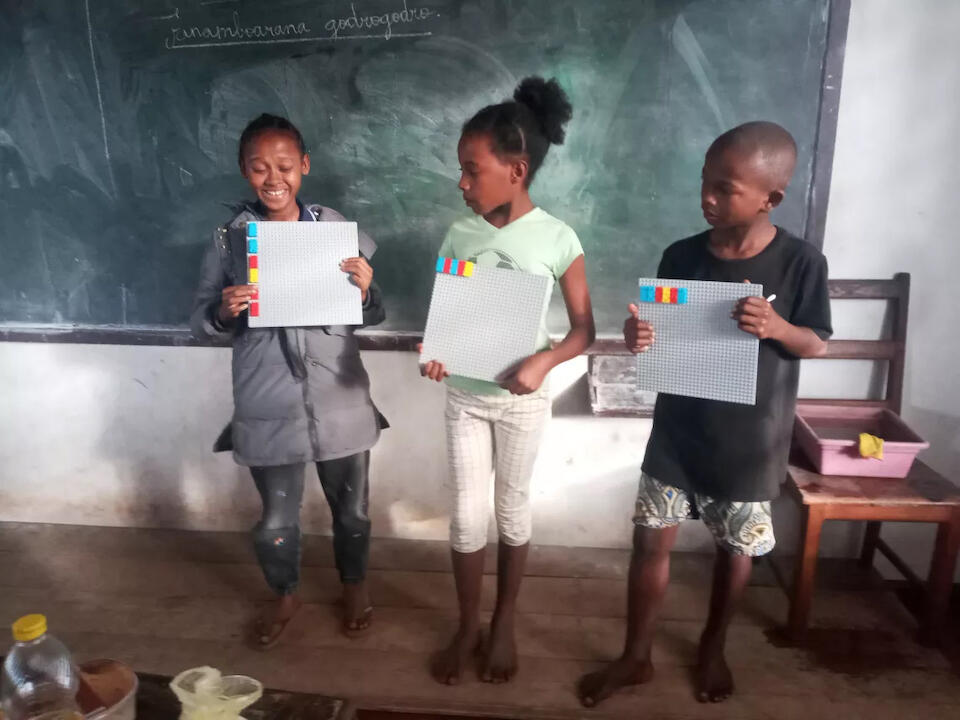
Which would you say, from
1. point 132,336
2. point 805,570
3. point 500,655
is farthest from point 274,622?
point 805,570

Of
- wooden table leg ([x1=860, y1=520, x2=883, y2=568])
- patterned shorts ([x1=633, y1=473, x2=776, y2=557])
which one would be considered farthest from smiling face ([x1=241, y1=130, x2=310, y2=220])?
wooden table leg ([x1=860, y1=520, x2=883, y2=568])

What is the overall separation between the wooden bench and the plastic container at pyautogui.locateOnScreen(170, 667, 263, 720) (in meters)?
1.34

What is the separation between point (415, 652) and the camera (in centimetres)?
173

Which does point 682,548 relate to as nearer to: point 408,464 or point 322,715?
point 408,464

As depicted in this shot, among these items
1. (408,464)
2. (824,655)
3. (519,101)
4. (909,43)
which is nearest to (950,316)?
(909,43)

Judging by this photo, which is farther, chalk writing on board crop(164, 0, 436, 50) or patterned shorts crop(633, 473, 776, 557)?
chalk writing on board crop(164, 0, 436, 50)

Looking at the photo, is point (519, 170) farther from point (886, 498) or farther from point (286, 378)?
point (886, 498)

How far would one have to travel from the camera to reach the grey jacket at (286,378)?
5.02 feet

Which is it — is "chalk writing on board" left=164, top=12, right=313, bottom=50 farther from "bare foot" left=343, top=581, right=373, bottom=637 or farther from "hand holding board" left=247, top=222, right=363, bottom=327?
"bare foot" left=343, top=581, right=373, bottom=637

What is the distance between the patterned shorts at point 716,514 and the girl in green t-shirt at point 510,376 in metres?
0.27

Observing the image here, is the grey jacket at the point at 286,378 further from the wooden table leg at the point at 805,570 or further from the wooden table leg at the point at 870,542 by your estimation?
the wooden table leg at the point at 870,542

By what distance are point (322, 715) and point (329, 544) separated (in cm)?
123

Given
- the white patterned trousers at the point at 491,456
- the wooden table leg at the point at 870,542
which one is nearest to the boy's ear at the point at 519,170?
the white patterned trousers at the point at 491,456

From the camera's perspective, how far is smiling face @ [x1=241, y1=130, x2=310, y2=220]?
1.43 metres
